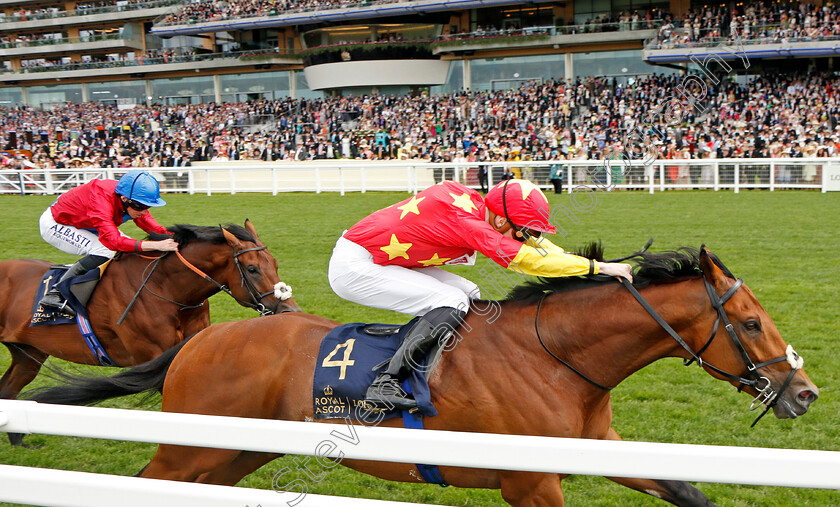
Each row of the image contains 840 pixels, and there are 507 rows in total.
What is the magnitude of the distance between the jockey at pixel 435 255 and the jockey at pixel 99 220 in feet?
6.19

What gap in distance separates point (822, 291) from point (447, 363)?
625 centimetres

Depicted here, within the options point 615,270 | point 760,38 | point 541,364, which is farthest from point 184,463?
point 760,38

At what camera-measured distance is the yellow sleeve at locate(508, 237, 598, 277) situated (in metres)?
2.91

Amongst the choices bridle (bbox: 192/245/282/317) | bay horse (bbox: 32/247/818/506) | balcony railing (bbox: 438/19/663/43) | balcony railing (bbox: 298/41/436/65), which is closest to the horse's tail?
bay horse (bbox: 32/247/818/506)

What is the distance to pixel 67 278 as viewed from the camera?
4746 mm

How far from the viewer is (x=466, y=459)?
1.72 metres

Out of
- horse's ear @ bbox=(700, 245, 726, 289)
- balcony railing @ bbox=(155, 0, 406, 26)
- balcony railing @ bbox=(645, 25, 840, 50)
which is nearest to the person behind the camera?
horse's ear @ bbox=(700, 245, 726, 289)

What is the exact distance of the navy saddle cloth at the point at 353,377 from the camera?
2977 mm

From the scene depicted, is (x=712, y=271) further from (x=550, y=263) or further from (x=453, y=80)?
(x=453, y=80)

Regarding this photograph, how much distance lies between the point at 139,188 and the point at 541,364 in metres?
3.21

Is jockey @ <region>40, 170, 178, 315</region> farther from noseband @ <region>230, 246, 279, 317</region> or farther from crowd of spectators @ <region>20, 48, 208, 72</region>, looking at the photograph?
crowd of spectators @ <region>20, 48, 208, 72</region>

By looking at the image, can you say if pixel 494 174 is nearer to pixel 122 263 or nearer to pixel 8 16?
pixel 122 263

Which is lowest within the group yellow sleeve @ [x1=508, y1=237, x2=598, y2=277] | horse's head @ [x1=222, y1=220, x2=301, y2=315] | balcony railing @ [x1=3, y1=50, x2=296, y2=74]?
horse's head @ [x1=222, y1=220, x2=301, y2=315]

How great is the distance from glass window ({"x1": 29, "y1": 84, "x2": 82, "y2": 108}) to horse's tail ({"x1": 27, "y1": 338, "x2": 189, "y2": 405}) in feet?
163
